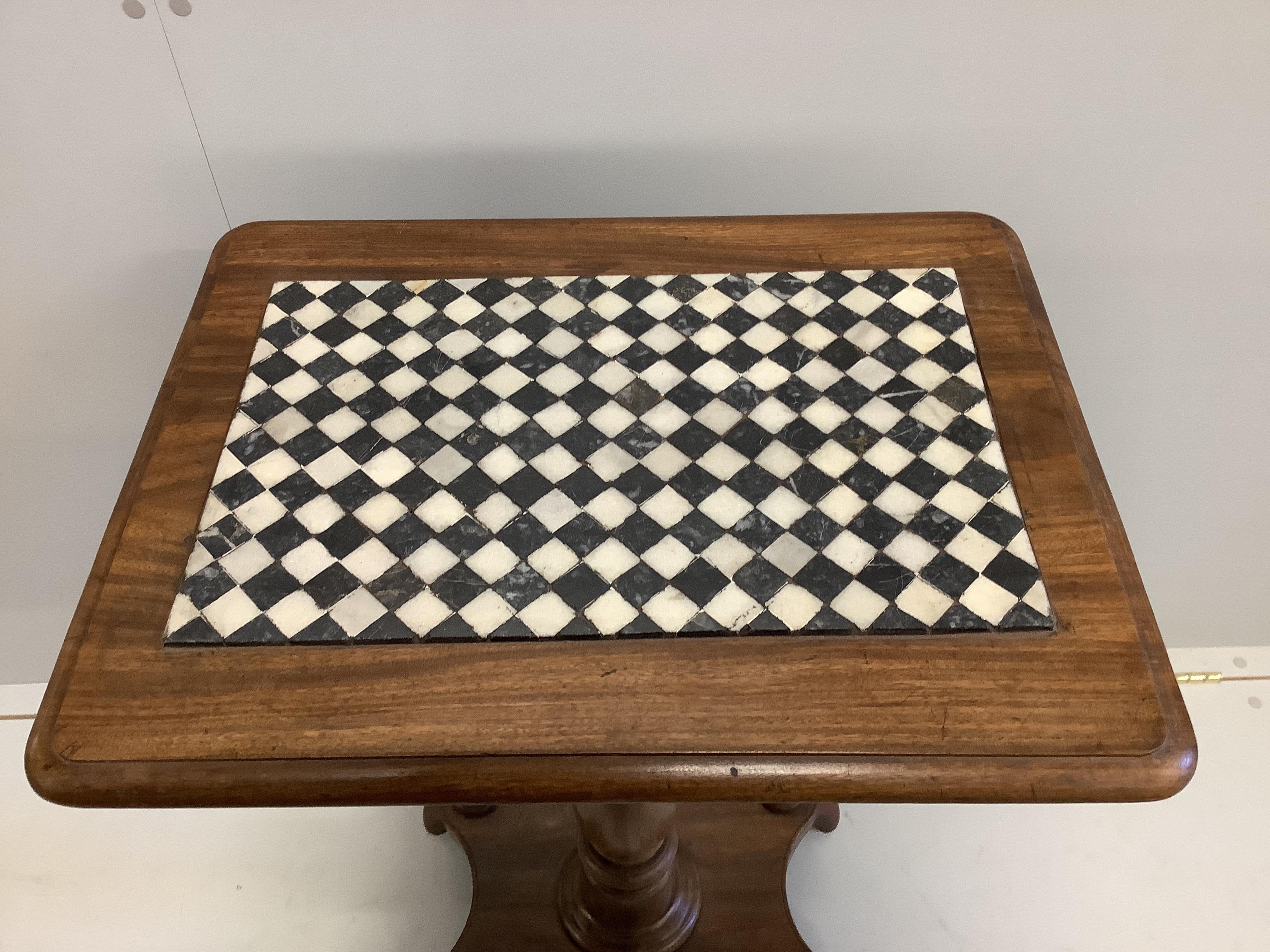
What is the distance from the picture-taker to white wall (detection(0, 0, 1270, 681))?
92cm

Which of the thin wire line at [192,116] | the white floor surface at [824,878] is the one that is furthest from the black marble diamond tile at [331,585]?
the white floor surface at [824,878]

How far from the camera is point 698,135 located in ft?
3.27

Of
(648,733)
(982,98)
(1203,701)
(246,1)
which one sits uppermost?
(246,1)

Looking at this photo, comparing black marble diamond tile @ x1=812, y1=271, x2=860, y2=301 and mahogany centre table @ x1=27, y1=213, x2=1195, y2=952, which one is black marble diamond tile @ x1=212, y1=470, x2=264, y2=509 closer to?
mahogany centre table @ x1=27, y1=213, x2=1195, y2=952

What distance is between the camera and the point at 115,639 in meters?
0.62

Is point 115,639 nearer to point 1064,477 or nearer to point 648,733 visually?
point 648,733

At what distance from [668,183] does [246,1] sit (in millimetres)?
445

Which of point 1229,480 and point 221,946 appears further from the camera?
point 1229,480

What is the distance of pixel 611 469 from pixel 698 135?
46 cm

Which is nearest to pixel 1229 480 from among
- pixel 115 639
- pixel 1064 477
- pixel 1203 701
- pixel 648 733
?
pixel 1203 701

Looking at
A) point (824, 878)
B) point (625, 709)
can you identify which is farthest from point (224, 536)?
point (824, 878)

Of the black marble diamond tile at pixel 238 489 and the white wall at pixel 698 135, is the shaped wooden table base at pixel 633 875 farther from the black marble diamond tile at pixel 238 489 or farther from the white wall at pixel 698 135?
the white wall at pixel 698 135

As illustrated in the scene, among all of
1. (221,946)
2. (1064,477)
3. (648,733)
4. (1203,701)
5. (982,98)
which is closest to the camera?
(648,733)

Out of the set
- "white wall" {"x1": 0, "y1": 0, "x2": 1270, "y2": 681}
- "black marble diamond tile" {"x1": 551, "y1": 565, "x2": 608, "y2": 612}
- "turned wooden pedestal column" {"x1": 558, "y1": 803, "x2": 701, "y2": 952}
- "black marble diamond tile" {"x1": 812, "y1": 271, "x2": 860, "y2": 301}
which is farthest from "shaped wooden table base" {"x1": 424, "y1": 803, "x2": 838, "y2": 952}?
"white wall" {"x1": 0, "y1": 0, "x2": 1270, "y2": 681}
